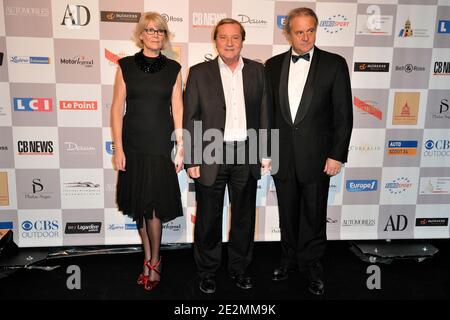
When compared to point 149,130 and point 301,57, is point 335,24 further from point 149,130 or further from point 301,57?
point 149,130

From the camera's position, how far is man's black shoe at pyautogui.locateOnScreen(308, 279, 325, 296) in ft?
8.55

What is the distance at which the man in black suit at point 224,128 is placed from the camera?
2.42m

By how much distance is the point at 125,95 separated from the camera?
252 centimetres

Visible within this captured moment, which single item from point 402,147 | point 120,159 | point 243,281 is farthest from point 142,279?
point 402,147

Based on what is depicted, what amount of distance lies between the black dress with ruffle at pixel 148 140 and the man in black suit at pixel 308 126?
26.6 inches

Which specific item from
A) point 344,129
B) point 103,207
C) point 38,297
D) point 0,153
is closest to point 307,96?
point 344,129

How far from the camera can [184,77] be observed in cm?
310

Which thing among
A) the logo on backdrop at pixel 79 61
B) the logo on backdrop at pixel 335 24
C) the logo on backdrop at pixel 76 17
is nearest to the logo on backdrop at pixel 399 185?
the logo on backdrop at pixel 335 24

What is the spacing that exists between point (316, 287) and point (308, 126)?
102cm

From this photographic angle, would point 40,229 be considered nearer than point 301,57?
No

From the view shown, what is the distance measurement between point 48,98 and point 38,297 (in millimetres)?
1405

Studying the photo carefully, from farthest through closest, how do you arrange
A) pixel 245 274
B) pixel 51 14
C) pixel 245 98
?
pixel 51 14 → pixel 245 274 → pixel 245 98

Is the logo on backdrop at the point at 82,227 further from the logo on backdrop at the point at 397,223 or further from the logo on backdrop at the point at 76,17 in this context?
the logo on backdrop at the point at 397,223

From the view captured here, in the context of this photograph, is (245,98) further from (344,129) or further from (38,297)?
(38,297)
